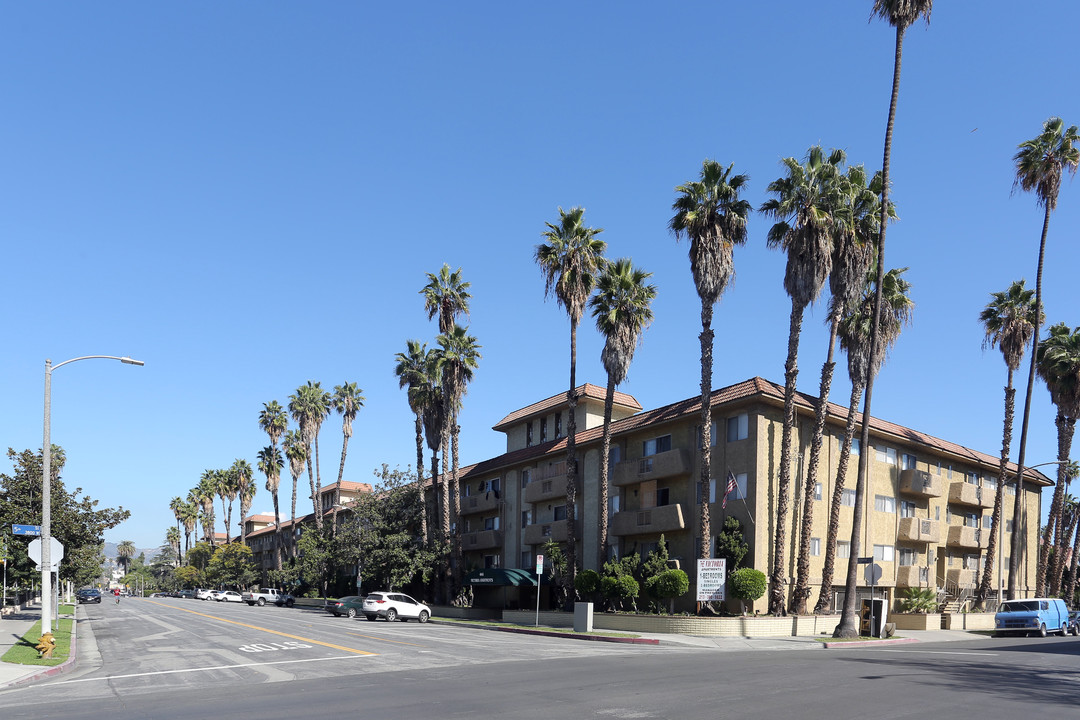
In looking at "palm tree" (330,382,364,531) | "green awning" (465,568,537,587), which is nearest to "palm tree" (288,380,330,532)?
"palm tree" (330,382,364,531)

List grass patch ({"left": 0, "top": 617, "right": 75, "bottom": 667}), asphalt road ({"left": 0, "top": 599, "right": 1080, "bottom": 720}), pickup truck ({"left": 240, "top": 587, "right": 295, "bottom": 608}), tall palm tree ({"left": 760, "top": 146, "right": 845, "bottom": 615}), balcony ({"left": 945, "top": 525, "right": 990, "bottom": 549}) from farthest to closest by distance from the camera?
pickup truck ({"left": 240, "top": 587, "right": 295, "bottom": 608})
balcony ({"left": 945, "top": 525, "right": 990, "bottom": 549})
tall palm tree ({"left": 760, "top": 146, "right": 845, "bottom": 615})
grass patch ({"left": 0, "top": 617, "right": 75, "bottom": 667})
asphalt road ({"left": 0, "top": 599, "right": 1080, "bottom": 720})

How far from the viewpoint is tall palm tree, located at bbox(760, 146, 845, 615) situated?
35.5 m

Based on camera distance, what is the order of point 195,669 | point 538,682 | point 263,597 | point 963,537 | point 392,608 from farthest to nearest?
1. point 263,597
2. point 963,537
3. point 392,608
4. point 195,669
5. point 538,682

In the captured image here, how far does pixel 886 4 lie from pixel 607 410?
21698 millimetres

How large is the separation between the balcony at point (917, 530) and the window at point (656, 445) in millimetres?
13362

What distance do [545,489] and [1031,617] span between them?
81.5 feet

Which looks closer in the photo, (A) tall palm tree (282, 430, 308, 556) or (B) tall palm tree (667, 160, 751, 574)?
(B) tall palm tree (667, 160, 751, 574)

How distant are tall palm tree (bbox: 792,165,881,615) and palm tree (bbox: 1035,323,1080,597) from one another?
1976 cm

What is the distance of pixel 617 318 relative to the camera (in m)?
41.8

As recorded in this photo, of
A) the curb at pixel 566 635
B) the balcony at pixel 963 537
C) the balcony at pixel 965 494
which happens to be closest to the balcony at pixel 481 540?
the curb at pixel 566 635

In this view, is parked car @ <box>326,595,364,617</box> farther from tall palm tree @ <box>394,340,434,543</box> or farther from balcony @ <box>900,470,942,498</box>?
balcony @ <box>900,470,942,498</box>

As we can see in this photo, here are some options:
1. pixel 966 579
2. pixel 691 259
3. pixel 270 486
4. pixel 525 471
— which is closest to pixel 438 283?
pixel 525 471

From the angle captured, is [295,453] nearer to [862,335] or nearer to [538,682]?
[862,335]

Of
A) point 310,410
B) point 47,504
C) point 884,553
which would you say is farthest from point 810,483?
point 310,410
